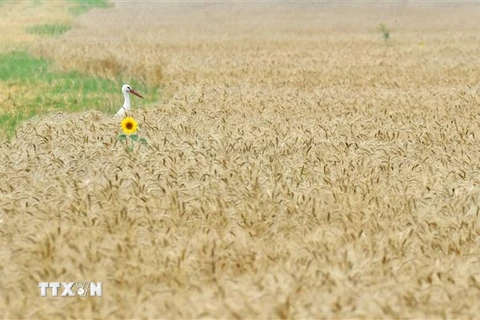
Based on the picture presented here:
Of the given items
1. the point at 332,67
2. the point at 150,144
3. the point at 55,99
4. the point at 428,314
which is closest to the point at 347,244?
the point at 428,314

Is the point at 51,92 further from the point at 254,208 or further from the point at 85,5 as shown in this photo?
the point at 85,5

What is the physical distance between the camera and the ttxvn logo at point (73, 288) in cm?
579

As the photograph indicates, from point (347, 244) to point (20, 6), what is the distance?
201ft

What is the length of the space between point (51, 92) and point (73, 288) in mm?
14170

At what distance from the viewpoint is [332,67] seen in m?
22.8

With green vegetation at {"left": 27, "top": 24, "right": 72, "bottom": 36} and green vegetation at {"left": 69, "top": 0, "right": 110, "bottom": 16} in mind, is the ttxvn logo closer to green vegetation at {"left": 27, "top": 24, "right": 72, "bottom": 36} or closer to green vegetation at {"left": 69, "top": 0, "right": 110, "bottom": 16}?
green vegetation at {"left": 27, "top": 24, "right": 72, "bottom": 36}

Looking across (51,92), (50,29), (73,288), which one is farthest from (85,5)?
(73,288)

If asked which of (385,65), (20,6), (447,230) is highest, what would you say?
(447,230)

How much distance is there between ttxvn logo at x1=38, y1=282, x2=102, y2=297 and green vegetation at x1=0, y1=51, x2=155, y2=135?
8073 millimetres

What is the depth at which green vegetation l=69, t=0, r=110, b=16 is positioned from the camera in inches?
2551

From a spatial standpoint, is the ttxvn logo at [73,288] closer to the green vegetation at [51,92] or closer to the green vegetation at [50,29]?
the green vegetation at [51,92]

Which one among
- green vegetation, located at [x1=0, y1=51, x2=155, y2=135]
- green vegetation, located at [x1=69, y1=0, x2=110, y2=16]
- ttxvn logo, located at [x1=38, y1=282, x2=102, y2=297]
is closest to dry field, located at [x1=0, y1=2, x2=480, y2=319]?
ttxvn logo, located at [x1=38, y1=282, x2=102, y2=297]

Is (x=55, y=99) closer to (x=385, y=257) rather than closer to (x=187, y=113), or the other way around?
(x=187, y=113)

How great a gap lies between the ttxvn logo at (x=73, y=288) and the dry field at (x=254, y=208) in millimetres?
56
